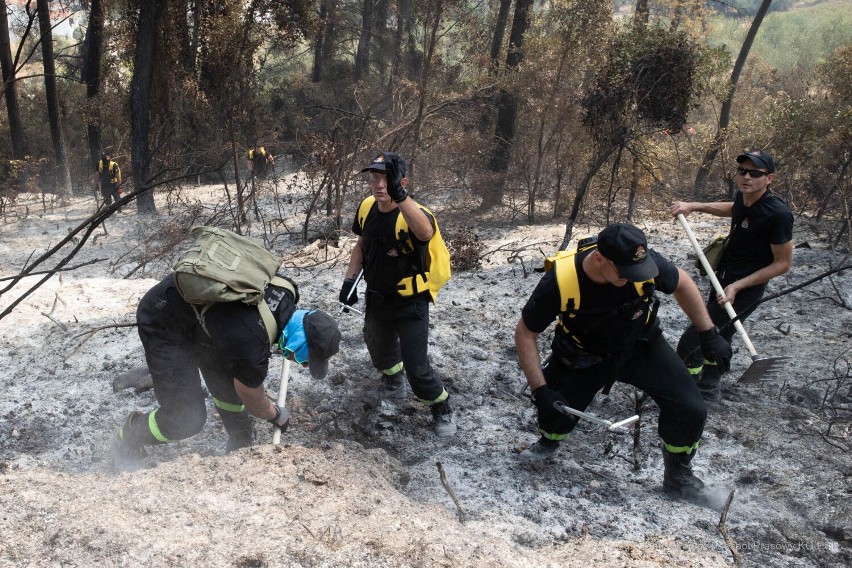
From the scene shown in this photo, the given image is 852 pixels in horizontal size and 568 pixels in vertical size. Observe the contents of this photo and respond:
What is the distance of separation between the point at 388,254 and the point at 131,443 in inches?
74.7

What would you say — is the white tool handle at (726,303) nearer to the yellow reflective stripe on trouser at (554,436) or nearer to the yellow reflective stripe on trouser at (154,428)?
the yellow reflective stripe on trouser at (554,436)

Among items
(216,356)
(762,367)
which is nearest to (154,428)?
(216,356)

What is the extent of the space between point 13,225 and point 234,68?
19.7ft

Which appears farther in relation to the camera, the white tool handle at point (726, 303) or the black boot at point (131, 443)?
the white tool handle at point (726, 303)

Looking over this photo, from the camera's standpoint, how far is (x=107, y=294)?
21.8 feet

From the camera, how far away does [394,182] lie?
3678mm

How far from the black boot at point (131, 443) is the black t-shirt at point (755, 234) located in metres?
4.10

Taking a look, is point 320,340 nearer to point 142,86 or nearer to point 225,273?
point 225,273

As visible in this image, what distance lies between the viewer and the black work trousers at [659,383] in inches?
134

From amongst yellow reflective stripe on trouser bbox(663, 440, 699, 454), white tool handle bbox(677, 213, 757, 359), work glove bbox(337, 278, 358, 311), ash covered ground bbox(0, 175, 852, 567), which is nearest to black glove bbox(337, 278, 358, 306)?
work glove bbox(337, 278, 358, 311)

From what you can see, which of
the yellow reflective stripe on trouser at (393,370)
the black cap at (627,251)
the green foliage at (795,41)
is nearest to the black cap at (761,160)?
the black cap at (627,251)

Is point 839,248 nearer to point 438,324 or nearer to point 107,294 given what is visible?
point 438,324

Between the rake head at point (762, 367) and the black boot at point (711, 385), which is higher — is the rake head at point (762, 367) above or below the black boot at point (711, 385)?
above

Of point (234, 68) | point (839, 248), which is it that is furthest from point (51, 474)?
point (839, 248)
